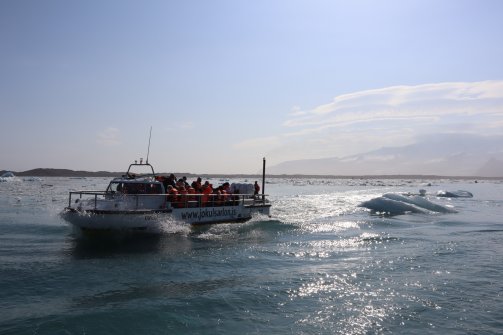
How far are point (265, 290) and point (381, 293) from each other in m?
2.36

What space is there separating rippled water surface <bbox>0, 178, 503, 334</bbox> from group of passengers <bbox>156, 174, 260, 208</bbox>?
1043 mm

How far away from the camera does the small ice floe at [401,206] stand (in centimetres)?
2806

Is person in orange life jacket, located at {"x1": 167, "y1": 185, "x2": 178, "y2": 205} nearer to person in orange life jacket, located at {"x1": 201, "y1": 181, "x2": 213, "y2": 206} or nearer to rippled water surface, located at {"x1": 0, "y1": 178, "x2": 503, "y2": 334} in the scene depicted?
rippled water surface, located at {"x1": 0, "y1": 178, "x2": 503, "y2": 334}

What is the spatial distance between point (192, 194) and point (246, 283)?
24.9 feet

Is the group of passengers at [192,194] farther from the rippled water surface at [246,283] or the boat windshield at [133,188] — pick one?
the rippled water surface at [246,283]

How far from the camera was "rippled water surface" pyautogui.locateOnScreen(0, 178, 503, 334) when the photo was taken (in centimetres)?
696

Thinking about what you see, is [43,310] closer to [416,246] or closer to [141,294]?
[141,294]

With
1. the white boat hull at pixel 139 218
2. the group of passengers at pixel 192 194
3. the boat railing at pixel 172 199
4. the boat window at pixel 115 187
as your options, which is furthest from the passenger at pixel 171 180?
the boat window at pixel 115 187

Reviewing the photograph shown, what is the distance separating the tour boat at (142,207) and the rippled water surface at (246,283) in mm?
577

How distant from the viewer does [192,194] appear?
54.2 feet

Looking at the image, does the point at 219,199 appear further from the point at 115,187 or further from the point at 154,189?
the point at 115,187

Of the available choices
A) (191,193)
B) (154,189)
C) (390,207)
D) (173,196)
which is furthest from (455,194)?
(154,189)

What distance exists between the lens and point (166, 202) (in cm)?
→ 1564

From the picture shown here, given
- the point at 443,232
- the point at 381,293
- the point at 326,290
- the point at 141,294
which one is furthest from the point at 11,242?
the point at 443,232
